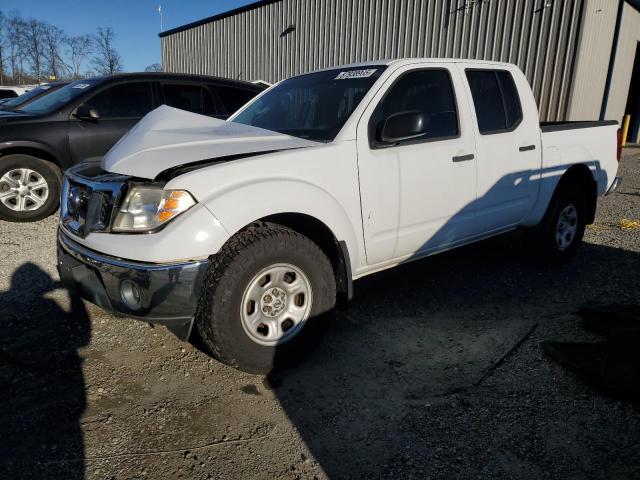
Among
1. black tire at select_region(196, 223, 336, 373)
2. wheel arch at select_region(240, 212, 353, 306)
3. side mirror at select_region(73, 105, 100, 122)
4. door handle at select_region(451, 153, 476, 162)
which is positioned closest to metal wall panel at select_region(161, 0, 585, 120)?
door handle at select_region(451, 153, 476, 162)

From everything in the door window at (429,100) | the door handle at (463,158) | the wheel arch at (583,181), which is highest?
the door window at (429,100)

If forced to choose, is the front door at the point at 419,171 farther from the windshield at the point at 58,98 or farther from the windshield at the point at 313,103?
the windshield at the point at 58,98

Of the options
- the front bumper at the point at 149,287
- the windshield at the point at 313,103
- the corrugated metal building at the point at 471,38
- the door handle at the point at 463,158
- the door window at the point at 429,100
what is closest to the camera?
the front bumper at the point at 149,287

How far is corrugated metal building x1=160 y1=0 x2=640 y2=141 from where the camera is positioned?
10742 millimetres

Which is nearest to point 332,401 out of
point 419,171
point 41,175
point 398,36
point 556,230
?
point 419,171

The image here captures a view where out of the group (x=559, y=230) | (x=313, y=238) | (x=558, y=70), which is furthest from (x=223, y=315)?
(x=558, y=70)

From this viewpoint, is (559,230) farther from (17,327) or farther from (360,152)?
(17,327)

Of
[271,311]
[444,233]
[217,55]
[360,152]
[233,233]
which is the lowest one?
[271,311]

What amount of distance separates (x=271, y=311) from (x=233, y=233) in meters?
0.55

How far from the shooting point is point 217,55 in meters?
19.3

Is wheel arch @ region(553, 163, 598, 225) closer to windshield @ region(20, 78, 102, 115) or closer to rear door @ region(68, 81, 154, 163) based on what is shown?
rear door @ region(68, 81, 154, 163)

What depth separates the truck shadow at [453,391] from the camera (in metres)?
2.21

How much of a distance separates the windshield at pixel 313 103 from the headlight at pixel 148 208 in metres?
1.04

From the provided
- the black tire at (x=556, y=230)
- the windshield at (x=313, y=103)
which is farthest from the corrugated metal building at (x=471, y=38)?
the windshield at (x=313, y=103)
